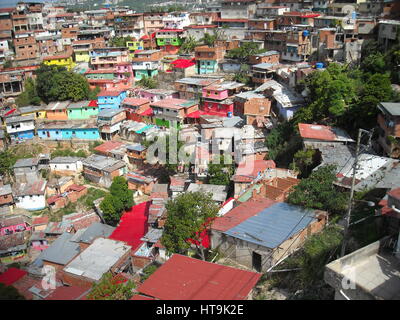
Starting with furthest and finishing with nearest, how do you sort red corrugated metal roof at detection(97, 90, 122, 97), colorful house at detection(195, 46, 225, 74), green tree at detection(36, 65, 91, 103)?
colorful house at detection(195, 46, 225, 74) < green tree at detection(36, 65, 91, 103) < red corrugated metal roof at detection(97, 90, 122, 97)

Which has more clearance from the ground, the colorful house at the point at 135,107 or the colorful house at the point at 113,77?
the colorful house at the point at 113,77

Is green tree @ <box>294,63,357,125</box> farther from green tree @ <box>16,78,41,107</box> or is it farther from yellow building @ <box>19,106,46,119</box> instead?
green tree @ <box>16,78,41,107</box>

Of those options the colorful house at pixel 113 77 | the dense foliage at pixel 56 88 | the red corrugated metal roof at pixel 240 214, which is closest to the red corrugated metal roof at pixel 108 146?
the dense foliage at pixel 56 88

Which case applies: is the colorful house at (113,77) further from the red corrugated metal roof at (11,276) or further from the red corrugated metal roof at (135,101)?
the red corrugated metal roof at (11,276)

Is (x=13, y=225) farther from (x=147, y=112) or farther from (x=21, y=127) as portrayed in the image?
(x=147, y=112)

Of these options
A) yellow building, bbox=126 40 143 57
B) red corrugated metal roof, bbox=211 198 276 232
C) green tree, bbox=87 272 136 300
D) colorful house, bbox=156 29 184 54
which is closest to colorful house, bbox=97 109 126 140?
colorful house, bbox=156 29 184 54

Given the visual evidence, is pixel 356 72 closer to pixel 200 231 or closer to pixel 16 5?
pixel 200 231
